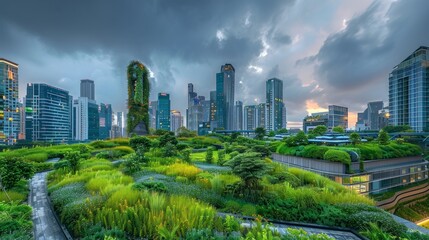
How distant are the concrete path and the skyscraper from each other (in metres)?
84.4

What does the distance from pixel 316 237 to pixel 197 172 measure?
736 cm

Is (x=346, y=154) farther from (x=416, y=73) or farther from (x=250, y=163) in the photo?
(x=416, y=73)

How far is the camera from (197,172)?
411 inches

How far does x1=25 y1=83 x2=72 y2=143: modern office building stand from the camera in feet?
260

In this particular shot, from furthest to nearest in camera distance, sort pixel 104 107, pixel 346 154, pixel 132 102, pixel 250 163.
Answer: pixel 104 107, pixel 132 102, pixel 346 154, pixel 250 163

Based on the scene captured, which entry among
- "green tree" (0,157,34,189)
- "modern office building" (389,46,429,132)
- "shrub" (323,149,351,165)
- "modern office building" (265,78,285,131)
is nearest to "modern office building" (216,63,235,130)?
"modern office building" (265,78,285,131)

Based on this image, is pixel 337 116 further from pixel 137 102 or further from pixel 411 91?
pixel 137 102

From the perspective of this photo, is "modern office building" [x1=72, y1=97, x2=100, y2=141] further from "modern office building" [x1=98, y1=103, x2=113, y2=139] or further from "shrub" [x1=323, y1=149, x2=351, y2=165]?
"shrub" [x1=323, y1=149, x2=351, y2=165]

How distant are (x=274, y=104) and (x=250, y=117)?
30.4m

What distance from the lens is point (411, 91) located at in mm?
58875

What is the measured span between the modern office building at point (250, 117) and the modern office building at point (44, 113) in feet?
486

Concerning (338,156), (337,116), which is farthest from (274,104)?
(338,156)

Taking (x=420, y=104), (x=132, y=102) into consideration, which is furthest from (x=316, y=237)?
(x=420, y=104)

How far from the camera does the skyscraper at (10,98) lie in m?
63.9
